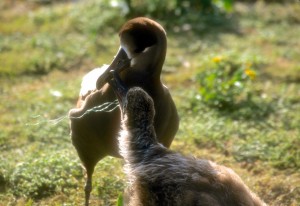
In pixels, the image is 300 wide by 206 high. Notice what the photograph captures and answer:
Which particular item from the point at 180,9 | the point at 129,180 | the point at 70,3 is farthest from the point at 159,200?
the point at 70,3

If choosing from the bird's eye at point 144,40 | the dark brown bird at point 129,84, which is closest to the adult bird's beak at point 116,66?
the dark brown bird at point 129,84

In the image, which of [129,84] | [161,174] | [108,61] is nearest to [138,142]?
[161,174]

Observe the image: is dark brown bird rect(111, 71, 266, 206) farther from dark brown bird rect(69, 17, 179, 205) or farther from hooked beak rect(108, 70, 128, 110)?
dark brown bird rect(69, 17, 179, 205)

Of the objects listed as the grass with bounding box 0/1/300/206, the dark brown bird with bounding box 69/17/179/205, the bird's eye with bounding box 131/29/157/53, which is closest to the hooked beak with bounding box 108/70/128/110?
the dark brown bird with bounding box 69/17/179/205

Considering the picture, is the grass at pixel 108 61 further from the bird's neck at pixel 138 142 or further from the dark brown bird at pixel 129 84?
the bird's neck at pixel 138 142

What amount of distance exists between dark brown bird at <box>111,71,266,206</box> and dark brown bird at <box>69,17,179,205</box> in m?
0.80

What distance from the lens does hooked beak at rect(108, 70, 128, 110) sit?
377 cm

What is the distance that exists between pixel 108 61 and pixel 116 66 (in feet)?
12.4

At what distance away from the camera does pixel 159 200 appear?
3301 mm

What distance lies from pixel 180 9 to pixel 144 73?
537 cm

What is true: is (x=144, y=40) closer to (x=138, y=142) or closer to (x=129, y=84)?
(x=129, y=84)

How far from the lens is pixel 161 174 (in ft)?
11.1

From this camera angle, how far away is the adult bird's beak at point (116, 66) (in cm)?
432

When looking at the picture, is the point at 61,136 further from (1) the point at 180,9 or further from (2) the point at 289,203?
(1) the point at 180,9
